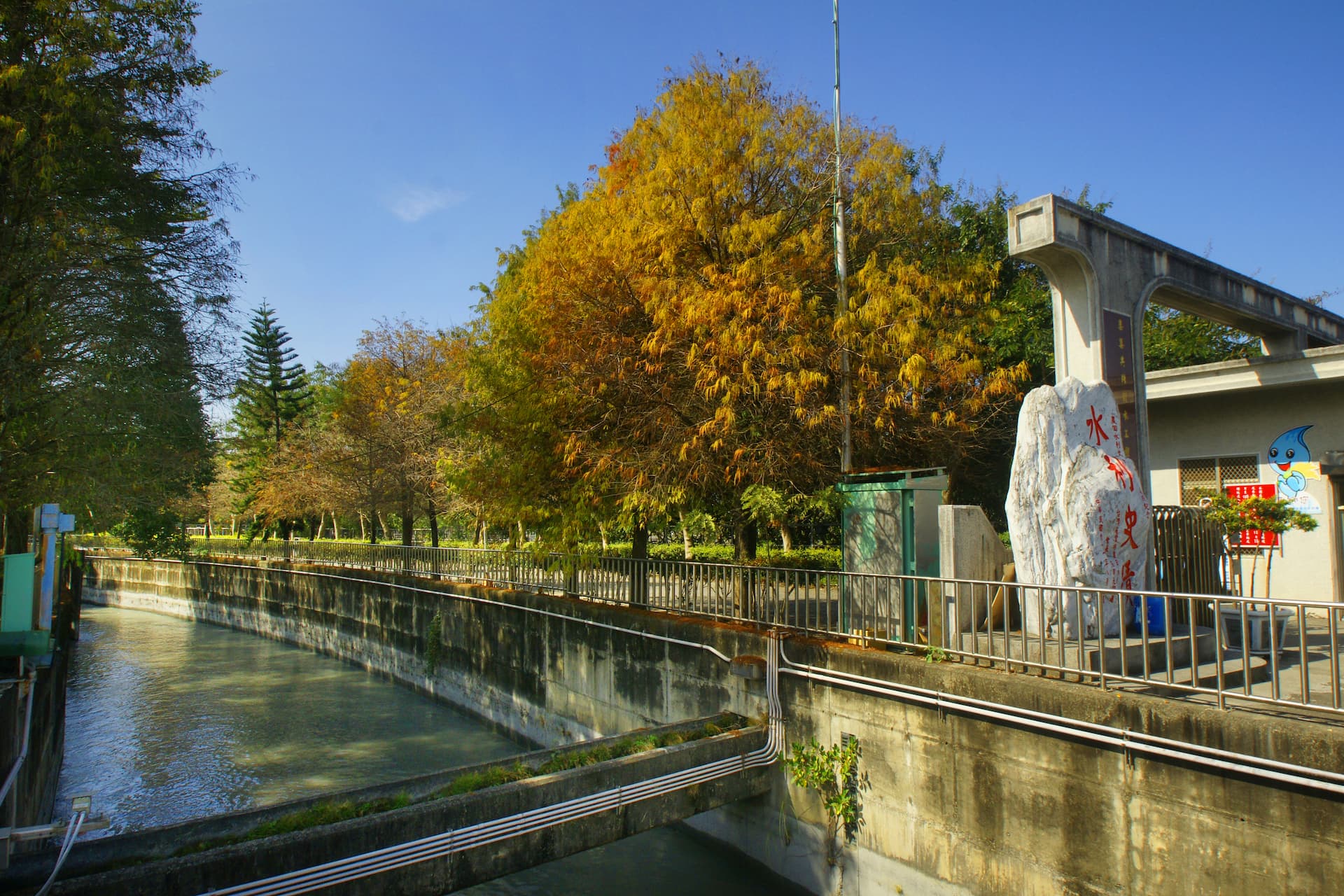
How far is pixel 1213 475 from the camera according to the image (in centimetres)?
1427

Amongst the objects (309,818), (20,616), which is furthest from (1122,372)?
(20,616)

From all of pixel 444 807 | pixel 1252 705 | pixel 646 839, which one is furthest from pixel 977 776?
pixel 646 839

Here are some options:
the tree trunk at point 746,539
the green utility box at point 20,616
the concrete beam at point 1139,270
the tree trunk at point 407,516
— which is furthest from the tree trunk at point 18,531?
the concrete beam at point 1139,270

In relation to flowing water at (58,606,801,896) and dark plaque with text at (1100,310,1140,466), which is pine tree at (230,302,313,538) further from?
dark plaque with text at (1100,310,1140,466)

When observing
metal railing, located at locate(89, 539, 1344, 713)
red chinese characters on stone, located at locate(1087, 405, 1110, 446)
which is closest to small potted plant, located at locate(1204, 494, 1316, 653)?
metal railing, located at locate(89, 539, 1344, 713)

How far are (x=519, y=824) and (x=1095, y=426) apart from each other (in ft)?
23.2

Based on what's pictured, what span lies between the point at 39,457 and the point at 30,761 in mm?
5003

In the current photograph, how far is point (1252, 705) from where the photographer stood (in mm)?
5977

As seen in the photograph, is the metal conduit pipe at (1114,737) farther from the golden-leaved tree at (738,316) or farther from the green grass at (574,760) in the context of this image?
the golden-leaved tree at (738,316)

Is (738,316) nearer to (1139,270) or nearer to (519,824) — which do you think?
(1139,270)

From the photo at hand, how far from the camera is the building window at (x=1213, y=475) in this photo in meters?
13.8

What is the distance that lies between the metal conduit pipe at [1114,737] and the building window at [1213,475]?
30.4 ft

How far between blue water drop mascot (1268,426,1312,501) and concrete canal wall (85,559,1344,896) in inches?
381

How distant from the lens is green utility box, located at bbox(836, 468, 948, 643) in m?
8.69
